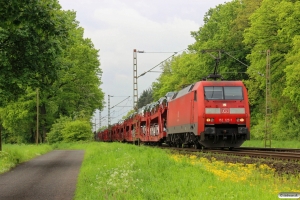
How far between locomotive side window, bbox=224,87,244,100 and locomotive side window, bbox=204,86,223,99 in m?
0.27

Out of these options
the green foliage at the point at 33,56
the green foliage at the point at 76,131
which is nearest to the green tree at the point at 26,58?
the green foliage at the point at 33,56

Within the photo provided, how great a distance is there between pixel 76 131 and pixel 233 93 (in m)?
30.2

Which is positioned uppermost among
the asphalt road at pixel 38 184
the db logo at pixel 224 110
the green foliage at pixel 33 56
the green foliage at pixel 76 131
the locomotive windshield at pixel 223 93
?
the green foliage at pixel 33 56

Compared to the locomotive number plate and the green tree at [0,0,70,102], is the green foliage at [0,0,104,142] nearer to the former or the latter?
the green tree at [0,0,70,102]

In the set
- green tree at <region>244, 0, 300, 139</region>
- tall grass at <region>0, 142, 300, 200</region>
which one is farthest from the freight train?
green tree at <region>244, 0, 300, 139</region>

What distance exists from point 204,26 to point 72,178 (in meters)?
50.5

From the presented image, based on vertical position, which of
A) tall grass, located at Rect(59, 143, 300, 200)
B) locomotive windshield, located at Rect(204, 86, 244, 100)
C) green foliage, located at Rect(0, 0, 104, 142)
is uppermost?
green foliage, located at Rect(0, 0, 104, 142)

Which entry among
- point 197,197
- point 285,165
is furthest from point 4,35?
point 197,197

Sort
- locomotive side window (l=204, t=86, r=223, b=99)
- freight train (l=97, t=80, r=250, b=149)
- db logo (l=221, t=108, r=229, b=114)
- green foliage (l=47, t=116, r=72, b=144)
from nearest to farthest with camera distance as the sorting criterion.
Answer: freight train (l=97, t=80, r=250, b=149) → db logo (l=221, t=108, r=229, b=114) → locomotive side window (l=204, t=86, r=223, b=99) → green foliage (l=47, t=116, r=72, b=144)

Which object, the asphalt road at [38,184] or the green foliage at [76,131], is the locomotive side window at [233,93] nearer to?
the asphalt road at [38,184]

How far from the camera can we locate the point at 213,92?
24859 mm

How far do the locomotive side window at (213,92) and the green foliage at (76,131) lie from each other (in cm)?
2945

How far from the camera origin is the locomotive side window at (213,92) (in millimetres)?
24689

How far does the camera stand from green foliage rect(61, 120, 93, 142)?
52156 millimetres
